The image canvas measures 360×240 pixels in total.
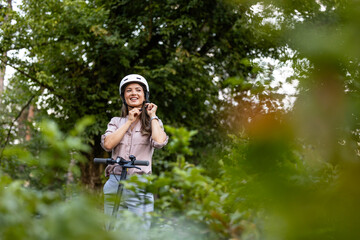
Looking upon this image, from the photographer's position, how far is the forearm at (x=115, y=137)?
130 inches

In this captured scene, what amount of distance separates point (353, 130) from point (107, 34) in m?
9.65

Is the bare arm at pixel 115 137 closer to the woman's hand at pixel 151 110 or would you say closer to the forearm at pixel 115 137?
the forearm at pixel 115 137

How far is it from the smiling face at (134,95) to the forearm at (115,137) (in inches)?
17.9

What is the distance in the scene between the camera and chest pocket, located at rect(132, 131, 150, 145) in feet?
11.6

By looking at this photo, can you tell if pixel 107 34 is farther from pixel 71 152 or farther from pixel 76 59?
pixel 71 152

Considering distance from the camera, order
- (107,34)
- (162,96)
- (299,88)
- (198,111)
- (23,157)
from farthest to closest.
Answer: (198,111), (162,96), (107,34), (23,157), (299,88)

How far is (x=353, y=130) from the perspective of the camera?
751 mm

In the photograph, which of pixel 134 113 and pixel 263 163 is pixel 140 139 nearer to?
pixel 134 113

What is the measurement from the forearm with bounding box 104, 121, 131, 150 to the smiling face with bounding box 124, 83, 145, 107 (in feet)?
1.49

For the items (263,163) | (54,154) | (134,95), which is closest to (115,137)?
(134,95)

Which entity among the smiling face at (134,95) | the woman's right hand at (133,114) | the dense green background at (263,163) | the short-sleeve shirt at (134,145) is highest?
the smiling face at (134,95)

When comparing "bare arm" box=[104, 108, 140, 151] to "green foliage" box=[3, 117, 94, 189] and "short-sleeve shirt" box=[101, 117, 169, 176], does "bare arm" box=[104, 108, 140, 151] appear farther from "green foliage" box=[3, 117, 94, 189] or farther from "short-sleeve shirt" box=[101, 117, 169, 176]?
"green foliage" box=[3, 117, 94, 189]

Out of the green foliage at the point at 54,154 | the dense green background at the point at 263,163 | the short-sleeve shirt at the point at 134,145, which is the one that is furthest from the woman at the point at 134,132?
the green foliage at the point at 54,154

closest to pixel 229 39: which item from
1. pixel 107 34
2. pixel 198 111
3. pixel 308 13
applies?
pixel 198 111
